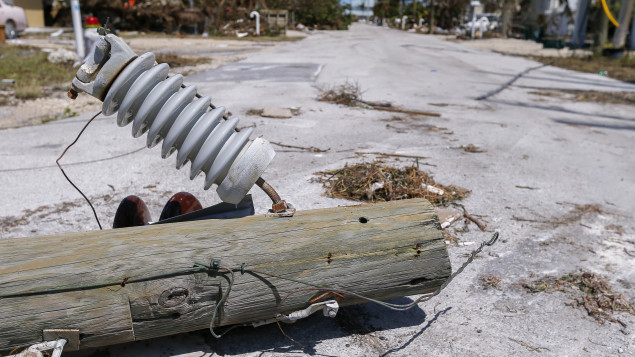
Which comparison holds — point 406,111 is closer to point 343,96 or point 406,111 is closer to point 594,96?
point 343,96

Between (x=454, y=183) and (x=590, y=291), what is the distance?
209 cm

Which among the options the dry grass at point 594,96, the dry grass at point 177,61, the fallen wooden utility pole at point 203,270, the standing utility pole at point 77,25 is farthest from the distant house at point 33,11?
the fallen wooden utility pole at point 203,270

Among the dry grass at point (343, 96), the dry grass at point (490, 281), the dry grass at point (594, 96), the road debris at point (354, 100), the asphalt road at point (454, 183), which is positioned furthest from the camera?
the dry grass at point (594, 96)

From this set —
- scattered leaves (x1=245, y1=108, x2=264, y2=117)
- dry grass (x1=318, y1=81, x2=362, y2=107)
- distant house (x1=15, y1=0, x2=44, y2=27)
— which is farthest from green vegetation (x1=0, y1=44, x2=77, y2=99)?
distant house (x1=15, y1=0, x2=44, y2=27)

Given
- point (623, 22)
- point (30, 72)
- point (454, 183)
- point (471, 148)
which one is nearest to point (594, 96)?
Answer: point (471, 148)

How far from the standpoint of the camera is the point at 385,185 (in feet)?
15.9

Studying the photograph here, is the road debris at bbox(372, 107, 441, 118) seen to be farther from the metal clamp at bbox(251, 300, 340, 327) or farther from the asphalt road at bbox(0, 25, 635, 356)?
the metal clamp at bbox(251, 300, 340, 327)

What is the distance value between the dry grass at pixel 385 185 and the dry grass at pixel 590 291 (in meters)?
1.42

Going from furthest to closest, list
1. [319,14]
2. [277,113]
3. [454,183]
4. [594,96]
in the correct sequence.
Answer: [319,14] → [594,96] → [277,113] → [454,183]

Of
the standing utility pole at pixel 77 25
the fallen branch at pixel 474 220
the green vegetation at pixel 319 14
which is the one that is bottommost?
the fallen branch at pixel 474 220

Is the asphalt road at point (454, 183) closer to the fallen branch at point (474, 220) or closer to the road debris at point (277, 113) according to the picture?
the fallen branch at point (474, 220)

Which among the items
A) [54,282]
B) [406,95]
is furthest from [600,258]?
[406,95]

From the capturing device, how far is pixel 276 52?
20219 millimetres

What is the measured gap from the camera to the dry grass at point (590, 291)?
130 inches
